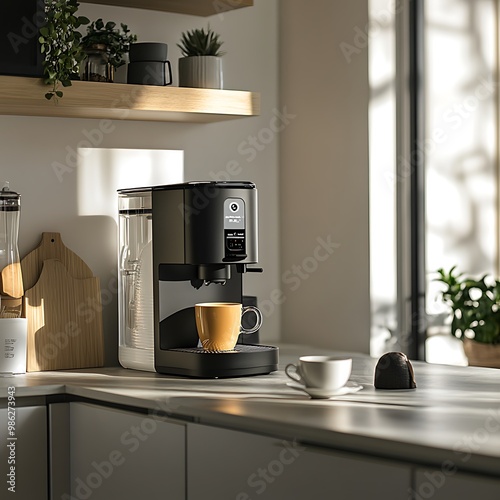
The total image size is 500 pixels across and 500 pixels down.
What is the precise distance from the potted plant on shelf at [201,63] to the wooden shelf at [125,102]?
0.05 meters

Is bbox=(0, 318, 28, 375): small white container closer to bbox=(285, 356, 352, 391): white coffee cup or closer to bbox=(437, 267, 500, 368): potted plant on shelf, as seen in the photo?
bbox=(285, 356, 352, 391): white coffee cup

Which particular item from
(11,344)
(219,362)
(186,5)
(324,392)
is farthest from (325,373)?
(186,5)

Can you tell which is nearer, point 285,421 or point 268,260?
point 285,421

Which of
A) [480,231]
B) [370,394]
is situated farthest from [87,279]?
[480,231]

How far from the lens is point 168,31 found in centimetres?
281

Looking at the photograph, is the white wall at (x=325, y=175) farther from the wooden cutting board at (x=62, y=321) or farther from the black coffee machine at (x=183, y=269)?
the wooden cutting board at (x=62, y=321)

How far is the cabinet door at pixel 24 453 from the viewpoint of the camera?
81.3 inches

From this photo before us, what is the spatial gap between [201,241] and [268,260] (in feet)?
2.55

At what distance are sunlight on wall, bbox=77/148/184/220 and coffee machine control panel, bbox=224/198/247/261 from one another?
49 centimetres

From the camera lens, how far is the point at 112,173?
2699 mm

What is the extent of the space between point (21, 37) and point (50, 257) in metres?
0.57

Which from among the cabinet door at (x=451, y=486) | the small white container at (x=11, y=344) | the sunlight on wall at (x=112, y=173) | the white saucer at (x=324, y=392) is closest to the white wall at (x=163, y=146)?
the sunlight on wall at (x=112, y=173)

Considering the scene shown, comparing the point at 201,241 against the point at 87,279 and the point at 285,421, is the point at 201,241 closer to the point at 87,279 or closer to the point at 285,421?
the point at 87,279

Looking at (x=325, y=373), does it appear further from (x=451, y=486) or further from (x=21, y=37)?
(x=21, y=37)
